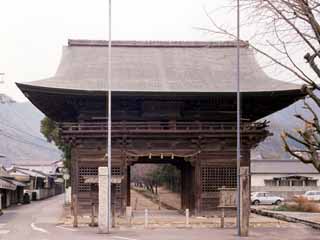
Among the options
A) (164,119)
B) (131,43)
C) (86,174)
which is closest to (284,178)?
(131,43)

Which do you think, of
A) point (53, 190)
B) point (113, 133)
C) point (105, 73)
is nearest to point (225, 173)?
point (113, 133)

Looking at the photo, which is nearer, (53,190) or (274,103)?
(274,103)

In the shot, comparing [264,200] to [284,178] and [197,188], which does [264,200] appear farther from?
[197,188]

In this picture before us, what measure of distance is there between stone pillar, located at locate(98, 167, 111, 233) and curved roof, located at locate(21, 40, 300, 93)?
8.17m

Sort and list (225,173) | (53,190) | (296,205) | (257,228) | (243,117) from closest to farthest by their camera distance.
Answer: (257,228), (225,173), (243,117), (296,205), (53,190)

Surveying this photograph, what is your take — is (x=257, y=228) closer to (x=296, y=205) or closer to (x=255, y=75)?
(x=255, y=75)

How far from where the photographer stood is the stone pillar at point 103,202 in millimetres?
26016

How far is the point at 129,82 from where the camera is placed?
3591 cm

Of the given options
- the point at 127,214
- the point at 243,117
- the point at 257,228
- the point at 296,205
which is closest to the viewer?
the point at 257,228

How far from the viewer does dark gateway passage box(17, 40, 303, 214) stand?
34.3m

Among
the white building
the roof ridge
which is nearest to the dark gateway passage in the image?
the roof ridge

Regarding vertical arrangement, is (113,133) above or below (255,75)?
below

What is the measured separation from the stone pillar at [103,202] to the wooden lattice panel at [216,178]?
964cm

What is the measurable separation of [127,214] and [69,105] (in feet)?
25.6
